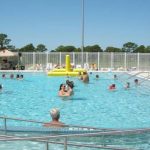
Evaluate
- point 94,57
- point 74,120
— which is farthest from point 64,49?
point 74,120

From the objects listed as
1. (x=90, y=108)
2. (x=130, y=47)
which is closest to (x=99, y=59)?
(x=90, y=108)

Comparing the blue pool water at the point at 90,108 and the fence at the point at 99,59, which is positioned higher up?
the fence at the point at 99,59

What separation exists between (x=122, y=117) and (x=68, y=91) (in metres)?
4.86

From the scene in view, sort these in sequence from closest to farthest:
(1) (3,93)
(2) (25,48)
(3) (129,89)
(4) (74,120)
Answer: (4) (74,120) < (1) (3,93) < (3) (129,89) < (2) (25,48)

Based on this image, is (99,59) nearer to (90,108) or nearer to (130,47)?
(90,108)

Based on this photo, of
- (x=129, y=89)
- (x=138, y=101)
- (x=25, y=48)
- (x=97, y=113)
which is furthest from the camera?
(x=25, y=48)

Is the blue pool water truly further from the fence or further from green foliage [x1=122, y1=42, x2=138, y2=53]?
green foliage [x1=122, y1=42, x2=138, y2=53]

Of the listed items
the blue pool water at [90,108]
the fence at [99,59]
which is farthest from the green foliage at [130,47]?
the blue pool water at [90,108]

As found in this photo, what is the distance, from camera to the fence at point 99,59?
41.2m

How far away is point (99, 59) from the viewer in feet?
136

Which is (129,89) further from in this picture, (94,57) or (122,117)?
(94,57)

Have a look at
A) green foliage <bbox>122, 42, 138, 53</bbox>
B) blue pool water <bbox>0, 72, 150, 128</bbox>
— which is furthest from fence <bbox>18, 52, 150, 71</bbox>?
green foliage <bbox>122, 42, 138, 53</bbox>

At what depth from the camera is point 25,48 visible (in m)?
69.7

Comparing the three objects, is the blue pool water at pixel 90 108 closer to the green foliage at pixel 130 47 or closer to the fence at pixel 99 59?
the fence at pixel 99 59
